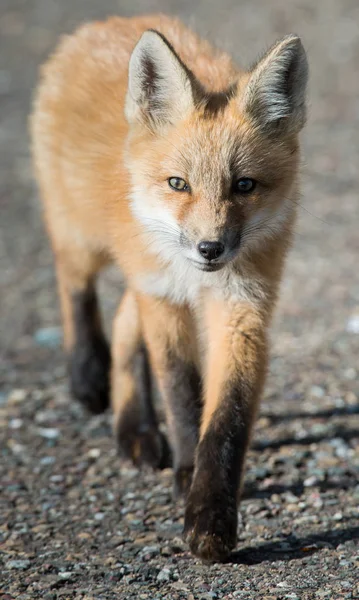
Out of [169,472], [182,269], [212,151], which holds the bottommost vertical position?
[169,472]

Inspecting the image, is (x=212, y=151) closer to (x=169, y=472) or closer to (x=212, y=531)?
(x=212, y=531)

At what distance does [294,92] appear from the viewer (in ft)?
13.9

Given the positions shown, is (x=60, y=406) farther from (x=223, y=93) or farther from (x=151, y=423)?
(x=223, y=93)

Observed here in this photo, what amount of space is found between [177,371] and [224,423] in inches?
23.4

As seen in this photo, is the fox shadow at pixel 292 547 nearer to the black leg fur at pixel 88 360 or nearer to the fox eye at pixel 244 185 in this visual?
the fox eye at pixel 244 185

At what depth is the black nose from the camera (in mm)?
3779

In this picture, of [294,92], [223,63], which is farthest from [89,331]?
[294,92]

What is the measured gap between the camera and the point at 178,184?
402 cm

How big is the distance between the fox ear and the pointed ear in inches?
12.1

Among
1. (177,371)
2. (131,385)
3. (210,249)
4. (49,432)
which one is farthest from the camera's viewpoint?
(49,432)

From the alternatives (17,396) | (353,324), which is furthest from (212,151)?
(353,324)

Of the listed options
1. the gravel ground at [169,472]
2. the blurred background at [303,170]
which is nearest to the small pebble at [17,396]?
the gravel ground at [169,472]

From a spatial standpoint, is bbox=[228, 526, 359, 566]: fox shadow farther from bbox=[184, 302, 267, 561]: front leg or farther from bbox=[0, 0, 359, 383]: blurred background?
bbox=[0, 0, 359, 383]: blurred background

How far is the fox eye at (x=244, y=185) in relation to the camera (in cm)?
399
